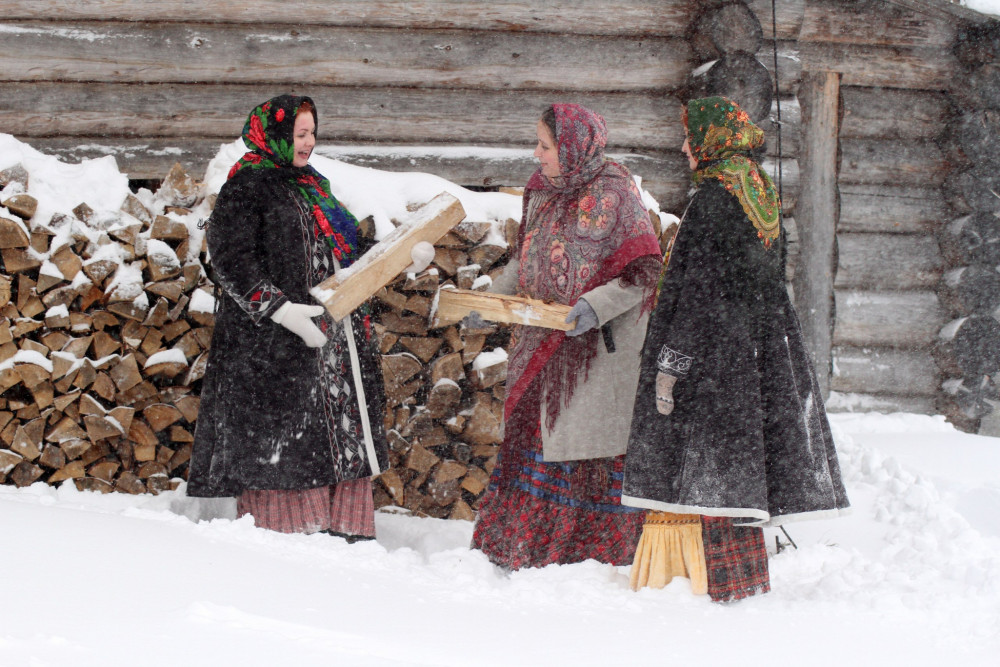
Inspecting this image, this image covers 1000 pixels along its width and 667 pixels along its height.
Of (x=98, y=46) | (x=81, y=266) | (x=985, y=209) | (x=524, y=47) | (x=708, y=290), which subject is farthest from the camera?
(x=985, y=209)

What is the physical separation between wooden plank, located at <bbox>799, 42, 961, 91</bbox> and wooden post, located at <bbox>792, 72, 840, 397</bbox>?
13cm

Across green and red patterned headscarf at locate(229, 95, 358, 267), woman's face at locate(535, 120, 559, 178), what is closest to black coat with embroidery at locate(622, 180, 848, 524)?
woman's face at locate(535, 120, 559, 178)

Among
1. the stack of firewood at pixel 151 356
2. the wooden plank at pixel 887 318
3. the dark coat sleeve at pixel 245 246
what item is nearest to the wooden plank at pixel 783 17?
the wooden plank at pixel 887 318

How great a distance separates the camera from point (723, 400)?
10.1ft

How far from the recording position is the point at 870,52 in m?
6.37

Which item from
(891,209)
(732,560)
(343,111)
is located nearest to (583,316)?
(732,560)

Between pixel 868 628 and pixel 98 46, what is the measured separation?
14.8ft

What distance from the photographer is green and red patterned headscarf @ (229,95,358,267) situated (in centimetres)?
342

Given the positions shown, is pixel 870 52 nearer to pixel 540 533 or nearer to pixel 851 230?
pixel 851 230

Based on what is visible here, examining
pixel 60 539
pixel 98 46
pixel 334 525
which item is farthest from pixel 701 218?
pixel 98 46

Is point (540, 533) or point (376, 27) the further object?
point (376, 27)

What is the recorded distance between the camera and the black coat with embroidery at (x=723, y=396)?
3.05m

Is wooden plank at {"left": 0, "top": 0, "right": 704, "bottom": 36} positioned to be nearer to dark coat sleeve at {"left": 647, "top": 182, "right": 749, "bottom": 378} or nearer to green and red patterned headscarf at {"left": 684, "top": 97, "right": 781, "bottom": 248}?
green and red patterned headscarf at {"left": 684, "top": 97, "right": 781, "bottom": 248}

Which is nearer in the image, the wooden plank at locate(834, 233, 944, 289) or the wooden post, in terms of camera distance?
the wooden post
